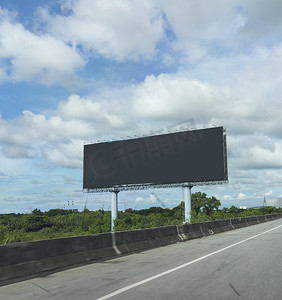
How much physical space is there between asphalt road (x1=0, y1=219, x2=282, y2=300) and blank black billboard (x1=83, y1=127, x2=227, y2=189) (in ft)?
162

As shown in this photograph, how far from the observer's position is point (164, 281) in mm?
8531

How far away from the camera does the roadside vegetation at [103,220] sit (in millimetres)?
100938

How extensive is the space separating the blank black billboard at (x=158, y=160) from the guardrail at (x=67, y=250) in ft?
143

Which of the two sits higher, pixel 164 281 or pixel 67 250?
pixel 67 250

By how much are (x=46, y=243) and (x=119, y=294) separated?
395 centimetres

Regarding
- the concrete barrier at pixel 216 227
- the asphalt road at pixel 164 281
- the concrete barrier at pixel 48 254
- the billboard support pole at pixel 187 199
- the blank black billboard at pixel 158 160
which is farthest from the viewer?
the billboard support pole at pixel 187 199

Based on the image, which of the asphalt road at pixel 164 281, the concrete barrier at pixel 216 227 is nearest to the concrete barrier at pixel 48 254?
the asphalt road at pixel 164 281

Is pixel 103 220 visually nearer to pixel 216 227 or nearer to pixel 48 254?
pixel 216 227

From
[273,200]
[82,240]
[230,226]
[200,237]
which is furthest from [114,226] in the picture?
[273,200]

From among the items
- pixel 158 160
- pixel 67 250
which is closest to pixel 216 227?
pixel 67 250

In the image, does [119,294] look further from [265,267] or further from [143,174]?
[143,174]

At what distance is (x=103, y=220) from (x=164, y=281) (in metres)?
107

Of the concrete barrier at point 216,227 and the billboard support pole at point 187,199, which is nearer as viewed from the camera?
the concrete barrier at point 216,227

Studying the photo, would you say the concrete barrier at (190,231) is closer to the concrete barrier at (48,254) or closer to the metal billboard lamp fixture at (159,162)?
the concrete barrier at (48,254)
